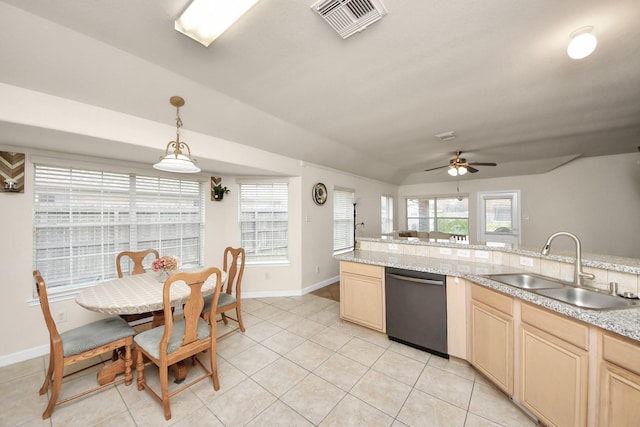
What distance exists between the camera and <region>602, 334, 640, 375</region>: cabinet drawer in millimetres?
1089

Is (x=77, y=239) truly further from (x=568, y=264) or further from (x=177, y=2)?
(x=568, y=264)

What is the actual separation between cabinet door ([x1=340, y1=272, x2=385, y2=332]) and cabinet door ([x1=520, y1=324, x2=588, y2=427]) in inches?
50.6

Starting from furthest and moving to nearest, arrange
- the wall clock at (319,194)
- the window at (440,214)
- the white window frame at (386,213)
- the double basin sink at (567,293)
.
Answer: the white window frame at (386,213) < the window at (440,214) < the wall clock at (319,194) < the double basin sink at (567,293)

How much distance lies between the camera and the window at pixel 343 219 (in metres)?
5.09

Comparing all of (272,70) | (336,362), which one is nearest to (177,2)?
(272,70)

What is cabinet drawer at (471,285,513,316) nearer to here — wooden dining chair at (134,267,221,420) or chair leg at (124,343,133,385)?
wooden dining chair at (134,267,221,420)

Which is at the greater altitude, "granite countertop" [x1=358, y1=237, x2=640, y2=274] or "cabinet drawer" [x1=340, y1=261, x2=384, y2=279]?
"granite countertop" [x1=358, y1=237, x2=640, y2=274]

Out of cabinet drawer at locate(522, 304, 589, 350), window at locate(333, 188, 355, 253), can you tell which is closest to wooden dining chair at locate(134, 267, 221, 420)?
cabinet drawer at locate(522, 304, 589, 350)

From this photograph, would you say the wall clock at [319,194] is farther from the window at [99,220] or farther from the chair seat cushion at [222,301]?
the chair seat cushion at [222,301]

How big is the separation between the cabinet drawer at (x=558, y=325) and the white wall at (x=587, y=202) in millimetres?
2917

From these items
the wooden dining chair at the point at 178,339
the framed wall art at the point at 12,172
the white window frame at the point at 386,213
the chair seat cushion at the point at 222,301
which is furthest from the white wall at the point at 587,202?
the framed wall art at the point at 12,172

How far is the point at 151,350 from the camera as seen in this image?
1741 mm

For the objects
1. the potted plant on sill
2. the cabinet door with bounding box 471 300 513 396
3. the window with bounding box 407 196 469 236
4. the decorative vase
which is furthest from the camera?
the window with bounding box 407 196 469 236

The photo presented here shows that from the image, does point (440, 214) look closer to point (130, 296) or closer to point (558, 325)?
point (558, 325)
